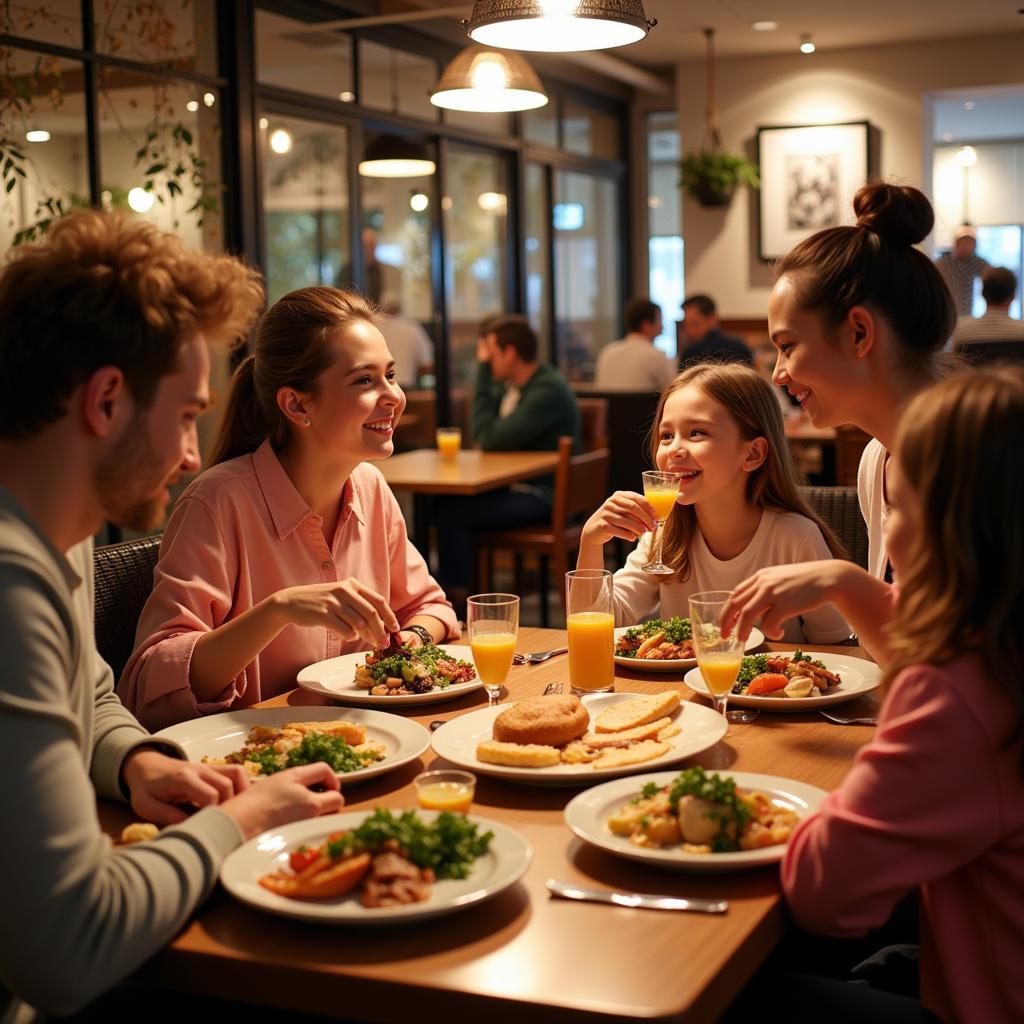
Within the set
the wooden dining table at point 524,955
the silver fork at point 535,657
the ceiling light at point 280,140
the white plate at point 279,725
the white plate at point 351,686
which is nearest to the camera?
the wooden dining table at point 524,955

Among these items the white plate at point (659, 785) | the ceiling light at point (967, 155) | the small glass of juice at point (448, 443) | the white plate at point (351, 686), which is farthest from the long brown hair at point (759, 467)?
the ceiling light at point (967, 155)

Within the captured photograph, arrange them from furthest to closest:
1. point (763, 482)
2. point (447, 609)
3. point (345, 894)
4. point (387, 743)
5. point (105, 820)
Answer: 1. point (763, 482)
2. point (447, 609)
3. point (387, 743)
4. point (105, 820)
5. point (345, 894)

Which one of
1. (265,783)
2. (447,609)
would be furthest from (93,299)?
(447,609)

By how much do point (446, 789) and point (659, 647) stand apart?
80 cm

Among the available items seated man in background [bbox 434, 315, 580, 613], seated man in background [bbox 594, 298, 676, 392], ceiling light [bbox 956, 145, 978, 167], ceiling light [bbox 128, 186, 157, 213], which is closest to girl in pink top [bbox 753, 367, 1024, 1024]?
seated man in background [bbox 434, 315, 580, 613]

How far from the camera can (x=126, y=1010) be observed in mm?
1539

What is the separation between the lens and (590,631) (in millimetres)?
1979

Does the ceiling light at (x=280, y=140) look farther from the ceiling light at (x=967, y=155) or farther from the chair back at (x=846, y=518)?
the ceiling light at (x=967, y=155)

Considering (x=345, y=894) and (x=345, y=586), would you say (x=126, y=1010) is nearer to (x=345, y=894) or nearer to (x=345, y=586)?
(x=345, y=894)

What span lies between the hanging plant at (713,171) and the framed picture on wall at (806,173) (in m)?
0.17

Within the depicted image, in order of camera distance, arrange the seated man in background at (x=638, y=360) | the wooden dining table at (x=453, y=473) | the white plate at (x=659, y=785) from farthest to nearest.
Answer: the seated man in background at (x=638, y=360), the wooden dining table at (x=453, y=473), the white plate at (x=659, y=785)

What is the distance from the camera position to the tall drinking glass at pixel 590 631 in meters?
1.98

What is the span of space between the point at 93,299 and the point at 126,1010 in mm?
865

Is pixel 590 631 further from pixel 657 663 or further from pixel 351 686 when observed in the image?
pixel 351 686
